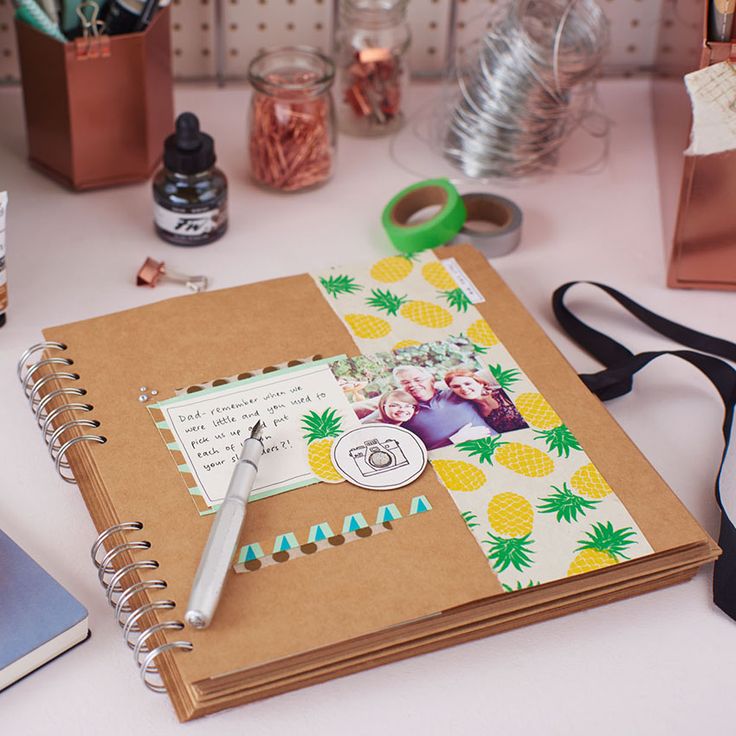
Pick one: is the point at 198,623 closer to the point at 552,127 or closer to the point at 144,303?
the point at 144,303

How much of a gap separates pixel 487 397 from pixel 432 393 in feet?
0.12

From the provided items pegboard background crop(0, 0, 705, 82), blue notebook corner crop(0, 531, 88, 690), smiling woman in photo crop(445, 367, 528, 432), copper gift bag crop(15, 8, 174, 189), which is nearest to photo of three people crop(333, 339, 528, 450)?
smiling woman in photo crop(445, 367, 528, 432)

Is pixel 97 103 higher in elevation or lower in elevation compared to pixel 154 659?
higher

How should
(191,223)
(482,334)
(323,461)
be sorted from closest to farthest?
1. (323,461)
2. (482,334)
3. (191,223)

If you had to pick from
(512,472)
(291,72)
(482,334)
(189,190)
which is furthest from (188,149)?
(512,472)

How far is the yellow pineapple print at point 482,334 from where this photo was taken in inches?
32.2

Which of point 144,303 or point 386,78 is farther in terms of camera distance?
point 386,78

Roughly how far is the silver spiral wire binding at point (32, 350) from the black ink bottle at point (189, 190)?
0.19m

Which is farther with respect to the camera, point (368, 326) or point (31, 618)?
point (368, 326)

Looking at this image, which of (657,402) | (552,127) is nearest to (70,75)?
(552,127)

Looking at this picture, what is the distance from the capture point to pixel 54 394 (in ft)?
2.48

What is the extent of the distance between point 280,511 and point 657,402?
0.32 metres

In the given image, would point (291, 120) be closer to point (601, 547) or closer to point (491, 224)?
point (491, 224)

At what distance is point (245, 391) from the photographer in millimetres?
762
